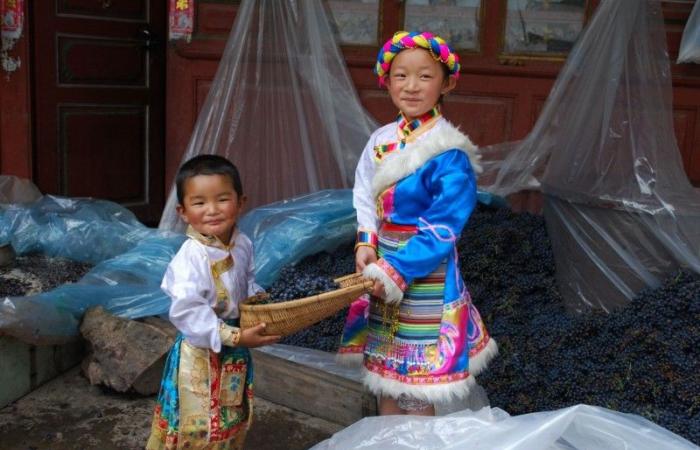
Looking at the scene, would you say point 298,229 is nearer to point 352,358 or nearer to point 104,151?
point 352,358

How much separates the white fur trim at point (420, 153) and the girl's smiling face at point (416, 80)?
0.07 meters

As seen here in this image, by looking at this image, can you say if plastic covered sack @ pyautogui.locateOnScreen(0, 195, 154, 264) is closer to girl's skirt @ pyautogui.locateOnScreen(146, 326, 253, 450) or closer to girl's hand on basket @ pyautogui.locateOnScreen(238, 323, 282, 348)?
girl's skirt @ pyautogui.locateOnScreen(146, 326, 253, 450)

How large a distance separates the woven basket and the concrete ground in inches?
39.3

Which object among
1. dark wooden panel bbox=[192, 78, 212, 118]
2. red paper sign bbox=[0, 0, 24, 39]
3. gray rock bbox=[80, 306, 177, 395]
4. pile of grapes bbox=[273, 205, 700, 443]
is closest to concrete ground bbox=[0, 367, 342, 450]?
gray rock bbox=[80, 306, 177, 395]

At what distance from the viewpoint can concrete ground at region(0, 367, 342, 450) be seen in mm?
2488

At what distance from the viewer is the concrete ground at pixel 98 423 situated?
249 cm

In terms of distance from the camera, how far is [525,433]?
1.65 meters

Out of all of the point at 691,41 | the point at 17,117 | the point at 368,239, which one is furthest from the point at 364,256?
the point at 17,117

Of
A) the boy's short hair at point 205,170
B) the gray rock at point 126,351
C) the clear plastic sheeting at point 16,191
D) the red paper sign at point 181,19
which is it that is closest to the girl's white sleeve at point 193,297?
the boy's short hair at point 205,170

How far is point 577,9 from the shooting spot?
12.0ft

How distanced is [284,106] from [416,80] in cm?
183

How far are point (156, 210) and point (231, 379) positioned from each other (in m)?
2.84

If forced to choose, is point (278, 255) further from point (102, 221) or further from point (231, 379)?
point (231, 379)

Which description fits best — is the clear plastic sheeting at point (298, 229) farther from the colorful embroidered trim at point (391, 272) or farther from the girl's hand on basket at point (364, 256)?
the colorful embroidered trim at point (391, 272)
